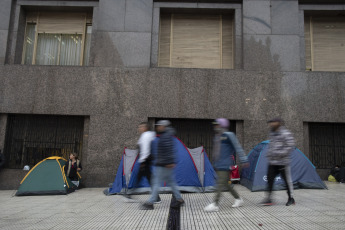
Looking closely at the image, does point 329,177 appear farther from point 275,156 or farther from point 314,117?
point 275,156

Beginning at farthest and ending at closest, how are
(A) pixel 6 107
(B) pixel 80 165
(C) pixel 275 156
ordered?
(A) pixel 6 107 → (B) pixel 80 165 → (C) pixel 275 156

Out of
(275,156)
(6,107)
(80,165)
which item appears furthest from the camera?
(6,107)

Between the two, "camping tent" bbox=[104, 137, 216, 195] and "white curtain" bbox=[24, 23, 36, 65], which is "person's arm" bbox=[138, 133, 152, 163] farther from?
"white curtain" bbox=[24, 23, 36, 65]

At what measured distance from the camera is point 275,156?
5.52m

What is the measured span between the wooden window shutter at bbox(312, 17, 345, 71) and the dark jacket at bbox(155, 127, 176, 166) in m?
8.42

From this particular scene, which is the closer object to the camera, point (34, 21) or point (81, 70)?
point (81, 70)

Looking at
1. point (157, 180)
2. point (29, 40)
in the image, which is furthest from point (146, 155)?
point (29, 40)

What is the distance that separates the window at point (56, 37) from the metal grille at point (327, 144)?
9.46 m

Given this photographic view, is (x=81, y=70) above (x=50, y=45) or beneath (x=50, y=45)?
beneath

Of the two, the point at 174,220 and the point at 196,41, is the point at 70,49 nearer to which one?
the point at 196,41

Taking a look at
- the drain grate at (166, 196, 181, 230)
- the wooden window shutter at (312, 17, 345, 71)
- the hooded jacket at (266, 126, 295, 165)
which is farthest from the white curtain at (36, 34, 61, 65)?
the wooden window shutter at (312, 17, 345, 71)

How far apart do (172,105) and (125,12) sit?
4.05 m

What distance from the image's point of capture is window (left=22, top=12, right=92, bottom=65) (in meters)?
11.4

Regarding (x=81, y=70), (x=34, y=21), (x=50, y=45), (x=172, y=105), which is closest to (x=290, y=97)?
(x=172, y=105)
